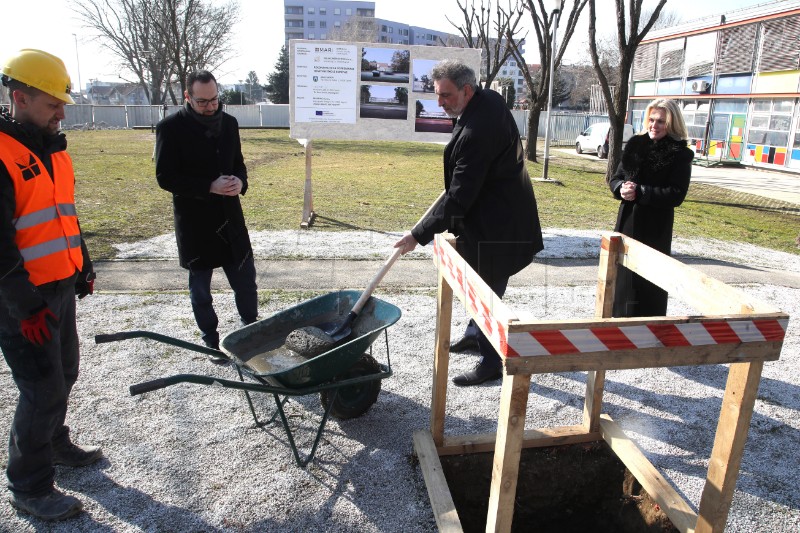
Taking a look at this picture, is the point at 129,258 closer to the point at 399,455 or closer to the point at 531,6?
the point at 399,455

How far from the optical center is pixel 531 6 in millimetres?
17672

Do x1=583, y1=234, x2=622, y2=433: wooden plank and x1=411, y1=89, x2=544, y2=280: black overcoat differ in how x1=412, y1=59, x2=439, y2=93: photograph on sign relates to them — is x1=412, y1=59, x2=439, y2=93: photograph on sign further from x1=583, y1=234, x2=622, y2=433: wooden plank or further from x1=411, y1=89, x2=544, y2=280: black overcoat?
x1=583, y1=234, x2=622, y2=433: wooden plank

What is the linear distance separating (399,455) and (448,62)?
2.31 meters

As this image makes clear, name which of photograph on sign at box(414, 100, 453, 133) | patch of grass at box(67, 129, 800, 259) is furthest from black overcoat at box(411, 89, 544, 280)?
patch of grass at box(67, 129, 800, 259)

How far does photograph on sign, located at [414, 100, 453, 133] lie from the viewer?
27.4 feet

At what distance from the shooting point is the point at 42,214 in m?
2.60

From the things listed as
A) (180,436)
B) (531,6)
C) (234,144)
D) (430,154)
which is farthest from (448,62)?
(430,154)

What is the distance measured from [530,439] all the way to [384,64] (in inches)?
244

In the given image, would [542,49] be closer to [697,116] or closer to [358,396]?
[697,116]

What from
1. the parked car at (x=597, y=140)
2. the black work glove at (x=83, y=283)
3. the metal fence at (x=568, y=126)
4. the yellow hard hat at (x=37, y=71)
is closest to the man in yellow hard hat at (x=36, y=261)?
the yellow hard hat at (x=37, y=71)

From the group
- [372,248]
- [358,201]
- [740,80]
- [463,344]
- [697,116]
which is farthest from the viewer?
[697,116]

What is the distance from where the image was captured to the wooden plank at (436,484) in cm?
269

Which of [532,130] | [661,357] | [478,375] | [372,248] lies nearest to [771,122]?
[532,130]

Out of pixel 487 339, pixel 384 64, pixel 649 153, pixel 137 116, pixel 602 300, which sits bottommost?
pixel 487 339
